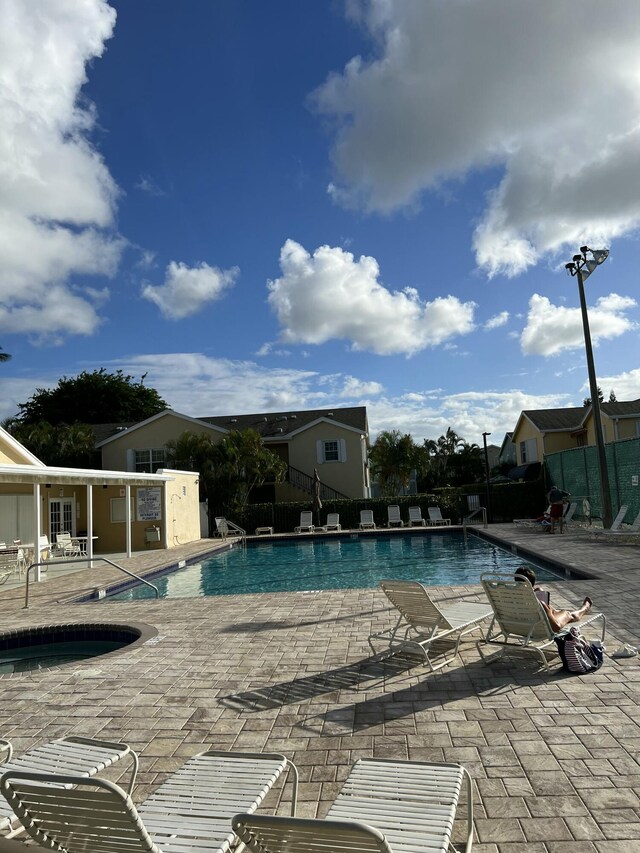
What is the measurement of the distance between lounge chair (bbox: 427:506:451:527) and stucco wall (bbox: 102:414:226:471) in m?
11.7

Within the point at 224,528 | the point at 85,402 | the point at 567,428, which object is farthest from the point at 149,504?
the point at 85,402

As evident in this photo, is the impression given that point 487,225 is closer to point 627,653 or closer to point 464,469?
point 627,653

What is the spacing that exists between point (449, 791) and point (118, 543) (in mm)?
20299

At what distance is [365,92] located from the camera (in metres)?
10.4

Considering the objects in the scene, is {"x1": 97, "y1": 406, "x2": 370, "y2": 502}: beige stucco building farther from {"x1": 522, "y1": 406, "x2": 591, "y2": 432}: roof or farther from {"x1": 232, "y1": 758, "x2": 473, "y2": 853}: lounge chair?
{"x1": 232, "y1": 758, "x2": 473, "y2": 853}: lounge chair

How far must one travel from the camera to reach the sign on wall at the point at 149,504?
2059 cm

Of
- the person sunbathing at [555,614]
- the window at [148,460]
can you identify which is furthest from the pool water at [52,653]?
the window at [148,460]

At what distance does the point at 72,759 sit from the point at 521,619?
14.0 feet

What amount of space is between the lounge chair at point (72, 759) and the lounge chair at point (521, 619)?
145 inches

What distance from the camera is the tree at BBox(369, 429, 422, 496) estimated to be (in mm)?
37469

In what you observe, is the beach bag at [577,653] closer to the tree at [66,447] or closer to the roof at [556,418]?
the roof at [556,418]

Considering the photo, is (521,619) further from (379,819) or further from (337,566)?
(337,566)

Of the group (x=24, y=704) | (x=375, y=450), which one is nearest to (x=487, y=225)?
(x=24, y=704)

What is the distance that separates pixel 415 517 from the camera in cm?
2609
